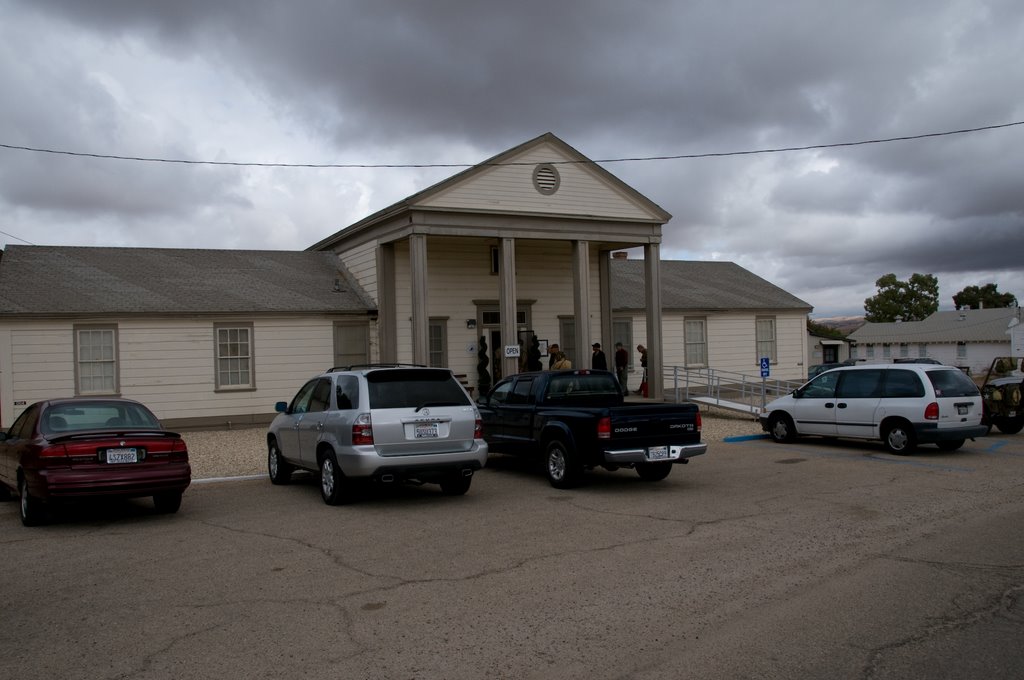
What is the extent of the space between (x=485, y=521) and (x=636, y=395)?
17.7 metres

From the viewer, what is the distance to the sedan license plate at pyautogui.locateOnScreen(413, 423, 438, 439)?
10.4 meters

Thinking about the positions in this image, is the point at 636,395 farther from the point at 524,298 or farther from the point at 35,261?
the point at 35,261

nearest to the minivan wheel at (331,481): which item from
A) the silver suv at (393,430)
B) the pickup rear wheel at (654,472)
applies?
the silver suv at (393,430)

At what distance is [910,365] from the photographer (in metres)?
15.2

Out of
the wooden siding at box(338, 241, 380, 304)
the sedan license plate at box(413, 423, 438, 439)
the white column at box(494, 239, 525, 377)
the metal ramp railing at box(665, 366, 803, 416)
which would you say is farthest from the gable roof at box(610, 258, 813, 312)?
the sedan license plate at box(413, 423, 438, 439)

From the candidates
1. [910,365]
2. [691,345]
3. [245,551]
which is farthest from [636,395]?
[245,551]

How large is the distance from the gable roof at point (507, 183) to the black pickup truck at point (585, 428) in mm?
9246

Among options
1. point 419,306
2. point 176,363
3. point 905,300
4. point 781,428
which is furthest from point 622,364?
point 905,300

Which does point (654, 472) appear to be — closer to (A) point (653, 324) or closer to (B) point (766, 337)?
(A) point (653, 324)

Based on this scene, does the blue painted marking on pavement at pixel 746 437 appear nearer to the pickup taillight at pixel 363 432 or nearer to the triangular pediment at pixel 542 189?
the triangular pediment at pixel 542 189

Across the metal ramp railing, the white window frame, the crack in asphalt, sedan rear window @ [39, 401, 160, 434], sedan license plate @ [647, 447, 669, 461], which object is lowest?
the crack in asphalt

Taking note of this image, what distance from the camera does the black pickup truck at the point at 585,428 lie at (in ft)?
36.9

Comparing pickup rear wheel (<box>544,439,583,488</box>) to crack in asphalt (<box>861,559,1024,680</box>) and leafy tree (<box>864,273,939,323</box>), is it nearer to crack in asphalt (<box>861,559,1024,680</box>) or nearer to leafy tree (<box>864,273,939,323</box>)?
crack in asphalt (<box>861,559,1024,680</box>)

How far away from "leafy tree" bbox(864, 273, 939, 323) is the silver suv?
96.0m
